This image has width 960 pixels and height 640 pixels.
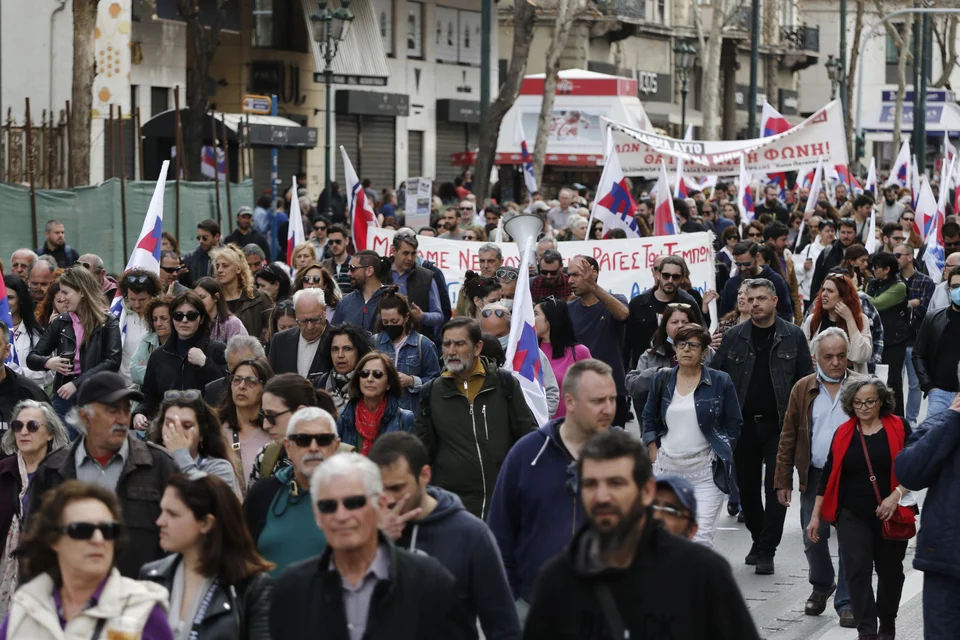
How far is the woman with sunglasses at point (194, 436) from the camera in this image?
6770 mm

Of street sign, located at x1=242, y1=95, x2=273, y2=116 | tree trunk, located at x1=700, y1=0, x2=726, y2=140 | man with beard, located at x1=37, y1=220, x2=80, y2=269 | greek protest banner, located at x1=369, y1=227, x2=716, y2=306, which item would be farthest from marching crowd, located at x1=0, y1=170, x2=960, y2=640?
tree trunk, located at x1=700, y1=0, x2=726, y2=140

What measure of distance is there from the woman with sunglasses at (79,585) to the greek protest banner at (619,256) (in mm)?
10534

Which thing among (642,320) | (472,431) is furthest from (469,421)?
(642,320)

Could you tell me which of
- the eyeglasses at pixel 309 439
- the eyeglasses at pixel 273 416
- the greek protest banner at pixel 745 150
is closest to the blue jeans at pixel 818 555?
the eyeglasses at pixel 273 416

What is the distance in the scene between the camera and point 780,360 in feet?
33.8

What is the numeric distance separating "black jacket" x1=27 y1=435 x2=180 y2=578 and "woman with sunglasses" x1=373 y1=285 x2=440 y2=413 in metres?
3.37

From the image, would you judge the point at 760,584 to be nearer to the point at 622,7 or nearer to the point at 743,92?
the point at 622,7

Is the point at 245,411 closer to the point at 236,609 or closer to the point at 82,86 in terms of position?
the point at 236,609

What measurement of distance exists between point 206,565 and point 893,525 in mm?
4043

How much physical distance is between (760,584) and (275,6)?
28223 millimetres

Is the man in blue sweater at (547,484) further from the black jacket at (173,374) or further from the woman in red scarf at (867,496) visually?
the black jacket at (173,374)

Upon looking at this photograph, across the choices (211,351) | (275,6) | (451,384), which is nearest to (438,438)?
(451,384)

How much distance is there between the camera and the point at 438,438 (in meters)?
7.85

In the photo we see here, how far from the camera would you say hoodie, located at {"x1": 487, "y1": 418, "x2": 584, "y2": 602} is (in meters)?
6.20
